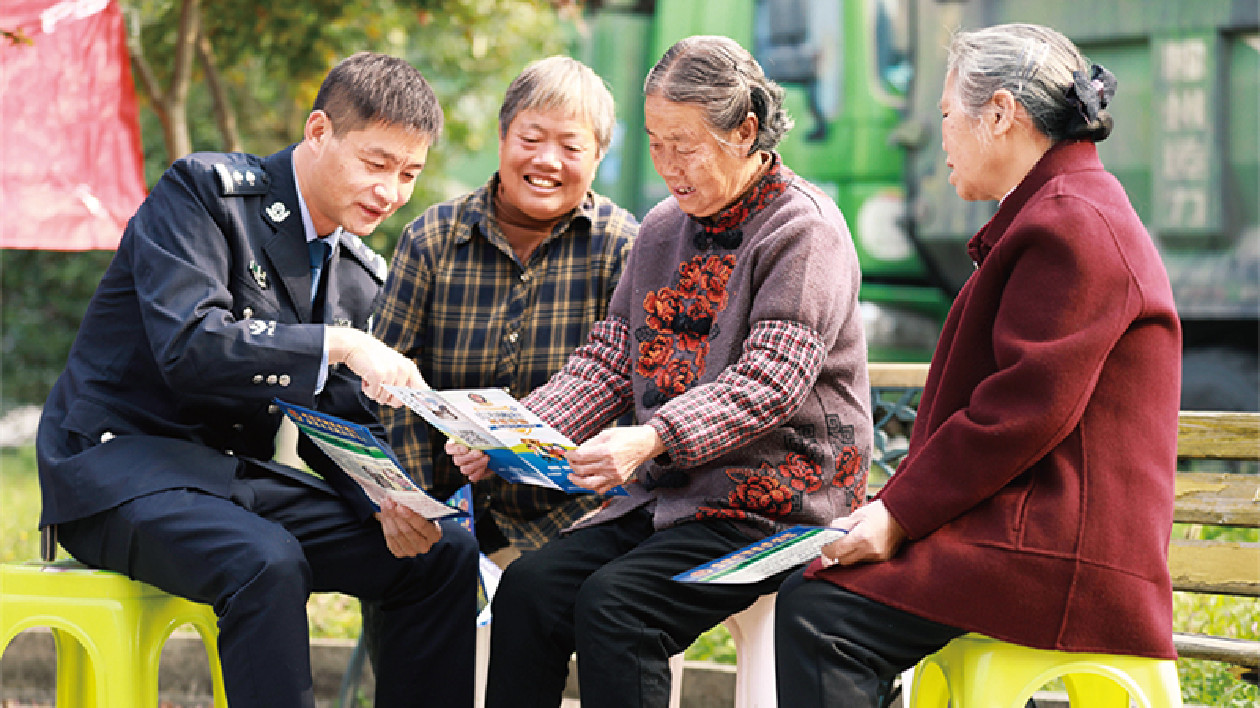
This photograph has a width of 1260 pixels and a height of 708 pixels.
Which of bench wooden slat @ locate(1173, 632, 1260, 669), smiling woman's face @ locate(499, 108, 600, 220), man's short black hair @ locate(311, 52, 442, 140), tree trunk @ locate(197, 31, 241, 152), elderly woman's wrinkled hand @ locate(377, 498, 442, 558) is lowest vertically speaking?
bench wooden slat @ locate(1173, 632, 1260, 669)

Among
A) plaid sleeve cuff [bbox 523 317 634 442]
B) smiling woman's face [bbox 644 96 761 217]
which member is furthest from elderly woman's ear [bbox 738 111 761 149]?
plaid sleeve cuff [bbox 523 317 634 442]

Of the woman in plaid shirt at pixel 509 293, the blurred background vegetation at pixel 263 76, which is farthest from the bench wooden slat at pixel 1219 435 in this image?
the blurred background vegetation at pixel 263 76

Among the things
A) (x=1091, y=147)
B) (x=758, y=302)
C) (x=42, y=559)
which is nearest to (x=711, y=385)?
(x=758, y=302)

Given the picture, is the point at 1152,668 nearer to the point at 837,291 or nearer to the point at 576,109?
the point at 837,291

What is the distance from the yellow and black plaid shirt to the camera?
9.90ft

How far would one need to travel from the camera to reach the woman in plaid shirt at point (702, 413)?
2.24m

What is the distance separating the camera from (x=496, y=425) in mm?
2125

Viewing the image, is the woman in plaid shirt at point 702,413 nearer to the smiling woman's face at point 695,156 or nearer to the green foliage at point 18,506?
the smiling woman's face at point 695,156

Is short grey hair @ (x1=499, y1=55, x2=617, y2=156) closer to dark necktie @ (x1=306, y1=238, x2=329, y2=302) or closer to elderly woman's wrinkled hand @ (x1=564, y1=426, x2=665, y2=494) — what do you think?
dark necktie @ (x1=306, y1=238, x2=329, y2=302)

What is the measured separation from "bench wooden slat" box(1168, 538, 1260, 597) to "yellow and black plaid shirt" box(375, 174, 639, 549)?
1.58 meters

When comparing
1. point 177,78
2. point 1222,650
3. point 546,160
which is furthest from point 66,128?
point 1222,650

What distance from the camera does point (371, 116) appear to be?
8.66 ft

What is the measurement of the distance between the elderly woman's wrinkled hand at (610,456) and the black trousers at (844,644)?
0.42m

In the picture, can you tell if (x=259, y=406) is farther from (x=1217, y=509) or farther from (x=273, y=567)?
(x=1217, y=509)
